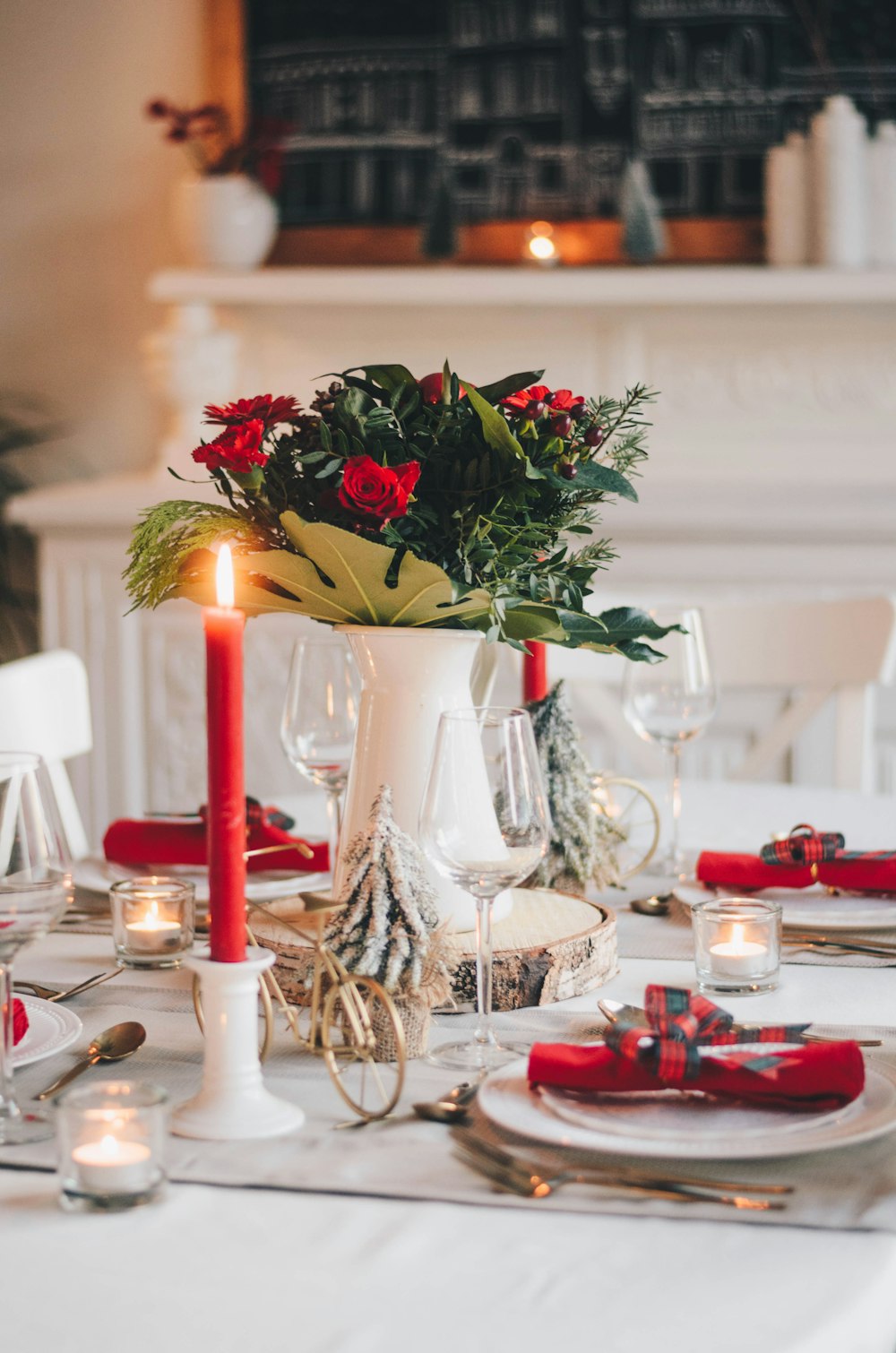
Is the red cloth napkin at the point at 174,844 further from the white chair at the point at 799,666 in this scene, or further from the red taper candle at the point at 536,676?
the white chair at the point at 799,666

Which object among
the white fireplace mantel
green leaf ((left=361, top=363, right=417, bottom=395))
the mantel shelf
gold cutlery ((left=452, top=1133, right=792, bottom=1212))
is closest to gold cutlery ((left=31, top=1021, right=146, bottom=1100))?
gold cutlery ((left=452, top=1133, right=792, bottom=1212))

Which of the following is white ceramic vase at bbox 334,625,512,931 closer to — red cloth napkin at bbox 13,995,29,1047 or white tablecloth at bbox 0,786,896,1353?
red cloth napkin at bbox 13,995,29,1047

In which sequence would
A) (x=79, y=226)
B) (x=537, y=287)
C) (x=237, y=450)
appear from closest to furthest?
(x=237, y=450) < (x=537, y=287) < (x=79, y=226)

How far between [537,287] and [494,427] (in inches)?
77.3

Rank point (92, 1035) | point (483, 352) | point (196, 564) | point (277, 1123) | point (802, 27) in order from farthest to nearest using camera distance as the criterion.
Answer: point (483, 352), point (802, 27), point (196, 564), point (92, 1035), point (277, 1123)

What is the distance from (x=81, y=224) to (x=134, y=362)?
1.03ft

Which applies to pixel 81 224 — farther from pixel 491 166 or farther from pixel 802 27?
pixel 802 27

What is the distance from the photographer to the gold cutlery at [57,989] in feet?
3.43

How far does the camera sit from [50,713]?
5.84 ft

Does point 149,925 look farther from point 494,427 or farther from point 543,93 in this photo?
point 543,93

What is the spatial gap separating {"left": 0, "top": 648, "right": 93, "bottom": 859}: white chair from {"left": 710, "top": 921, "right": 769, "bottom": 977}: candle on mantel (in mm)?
848

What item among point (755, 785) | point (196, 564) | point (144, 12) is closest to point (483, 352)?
point (144, 12)

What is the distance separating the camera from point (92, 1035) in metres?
0.97

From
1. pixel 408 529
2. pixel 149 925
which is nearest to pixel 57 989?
pixel 149 925
